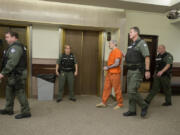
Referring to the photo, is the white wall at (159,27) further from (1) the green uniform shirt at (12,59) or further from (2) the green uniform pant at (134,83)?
(1) the green uniform shirt at (12,59)

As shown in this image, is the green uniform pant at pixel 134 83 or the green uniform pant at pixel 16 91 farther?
the green uniform pant at pixel 134 83

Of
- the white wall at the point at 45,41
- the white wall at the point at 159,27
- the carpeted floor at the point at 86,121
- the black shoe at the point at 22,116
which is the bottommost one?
the carpeted floor at the point at 86,121

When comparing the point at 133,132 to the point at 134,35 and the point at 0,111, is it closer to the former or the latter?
the point at 134,35

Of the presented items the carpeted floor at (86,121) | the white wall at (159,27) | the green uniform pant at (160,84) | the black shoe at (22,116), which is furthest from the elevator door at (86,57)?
the black shoe at (22,116)

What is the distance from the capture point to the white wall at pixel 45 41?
3747 mm

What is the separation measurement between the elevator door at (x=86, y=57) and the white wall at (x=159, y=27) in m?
1.05

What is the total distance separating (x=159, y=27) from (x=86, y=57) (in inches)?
102

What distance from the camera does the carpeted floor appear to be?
2229 millimetres

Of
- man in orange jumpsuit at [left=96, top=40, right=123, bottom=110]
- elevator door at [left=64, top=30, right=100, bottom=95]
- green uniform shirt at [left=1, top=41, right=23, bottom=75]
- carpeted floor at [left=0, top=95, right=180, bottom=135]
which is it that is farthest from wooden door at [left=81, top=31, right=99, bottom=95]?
green uniform shirt at [left=1, top=41, right=23, bottom=75]

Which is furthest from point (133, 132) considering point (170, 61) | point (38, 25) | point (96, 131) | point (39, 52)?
point (38, 25)

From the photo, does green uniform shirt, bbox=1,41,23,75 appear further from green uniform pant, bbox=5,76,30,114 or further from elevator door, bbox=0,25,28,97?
elevator door, bbox=0,25,28,97

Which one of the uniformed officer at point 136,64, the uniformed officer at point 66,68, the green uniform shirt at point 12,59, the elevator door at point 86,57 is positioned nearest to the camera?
the green uniform shirt at point 12,59

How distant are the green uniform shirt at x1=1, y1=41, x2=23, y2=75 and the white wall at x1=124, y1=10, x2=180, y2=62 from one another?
10.2 ft

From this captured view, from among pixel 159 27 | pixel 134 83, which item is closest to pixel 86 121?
pixel 134 83
